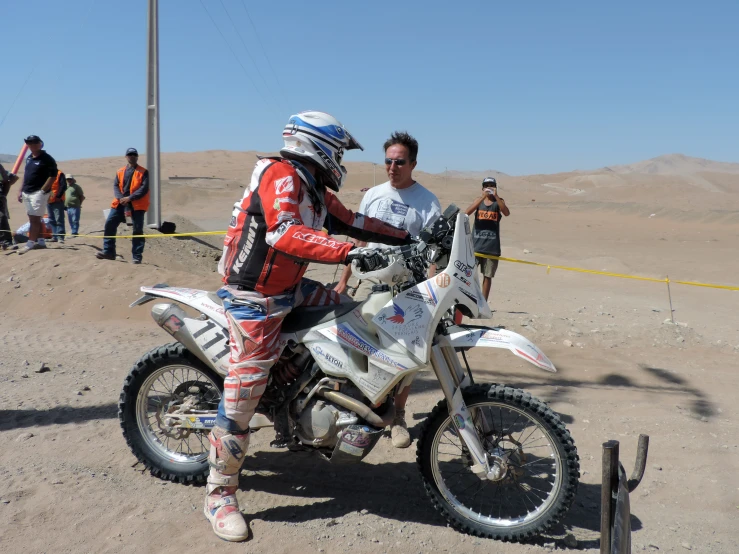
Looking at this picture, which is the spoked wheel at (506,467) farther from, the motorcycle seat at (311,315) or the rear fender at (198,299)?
the rear fender at (198,299)

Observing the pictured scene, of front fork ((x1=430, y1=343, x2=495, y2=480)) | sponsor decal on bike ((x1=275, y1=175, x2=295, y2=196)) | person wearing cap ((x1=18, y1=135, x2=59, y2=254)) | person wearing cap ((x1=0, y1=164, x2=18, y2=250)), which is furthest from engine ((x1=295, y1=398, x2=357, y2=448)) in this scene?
person wearing cap ((x1=0, y1=164, x2=18, y2=250))

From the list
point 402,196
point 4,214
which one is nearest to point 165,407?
point 402,196

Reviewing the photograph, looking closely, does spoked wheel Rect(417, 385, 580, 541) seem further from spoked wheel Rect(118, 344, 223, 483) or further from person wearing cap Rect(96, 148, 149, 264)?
person wearing cap Rect(96, 148, 149, 264)

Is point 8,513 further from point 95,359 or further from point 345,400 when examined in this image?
point 95,359

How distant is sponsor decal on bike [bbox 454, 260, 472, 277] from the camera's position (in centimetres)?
342

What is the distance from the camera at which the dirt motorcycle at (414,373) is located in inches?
135

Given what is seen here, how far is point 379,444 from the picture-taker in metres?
4.76

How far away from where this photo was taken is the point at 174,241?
14.1 metres

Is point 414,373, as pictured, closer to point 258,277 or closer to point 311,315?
point 311,315

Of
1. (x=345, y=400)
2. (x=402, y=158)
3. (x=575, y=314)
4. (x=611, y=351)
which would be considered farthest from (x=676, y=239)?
(x=345, y=400)

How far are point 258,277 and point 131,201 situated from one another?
8.69 metres

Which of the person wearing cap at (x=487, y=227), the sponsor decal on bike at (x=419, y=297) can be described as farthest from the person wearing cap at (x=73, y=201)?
the sponsor decal on bike at (x=419, y=297)

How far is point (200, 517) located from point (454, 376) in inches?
62.3

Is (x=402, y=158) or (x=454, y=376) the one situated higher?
(x=402, y=158)
